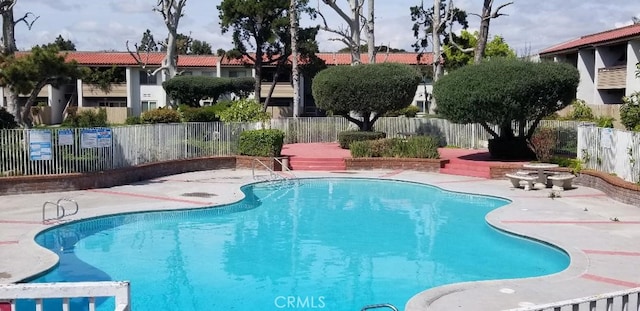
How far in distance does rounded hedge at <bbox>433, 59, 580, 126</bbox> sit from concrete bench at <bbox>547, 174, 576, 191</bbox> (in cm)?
466

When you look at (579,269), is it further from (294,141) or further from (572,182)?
(294,141)

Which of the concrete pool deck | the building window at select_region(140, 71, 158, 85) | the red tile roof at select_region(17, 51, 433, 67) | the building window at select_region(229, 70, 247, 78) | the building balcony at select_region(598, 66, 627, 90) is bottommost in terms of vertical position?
the concrete pool deck

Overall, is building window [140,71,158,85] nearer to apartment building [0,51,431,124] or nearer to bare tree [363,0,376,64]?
apartment building [0,51,431,124]

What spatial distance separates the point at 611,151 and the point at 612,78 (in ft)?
65.2

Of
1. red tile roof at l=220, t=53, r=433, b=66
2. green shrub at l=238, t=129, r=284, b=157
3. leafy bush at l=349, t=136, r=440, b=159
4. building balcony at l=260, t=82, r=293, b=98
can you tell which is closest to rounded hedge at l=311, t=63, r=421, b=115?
leafy bush at l=349, t=136, r=440, b=159

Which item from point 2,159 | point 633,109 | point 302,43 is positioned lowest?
point 2,159

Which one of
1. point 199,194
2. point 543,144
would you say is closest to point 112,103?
point 199,194

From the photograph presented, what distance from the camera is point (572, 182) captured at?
73.2 ft

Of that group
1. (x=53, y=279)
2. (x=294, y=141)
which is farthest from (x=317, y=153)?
(x=53, y=279)

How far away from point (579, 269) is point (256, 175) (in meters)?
16.5

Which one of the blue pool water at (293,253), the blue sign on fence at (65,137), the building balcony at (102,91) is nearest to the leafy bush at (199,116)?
the blue sign on fence at (65,137)

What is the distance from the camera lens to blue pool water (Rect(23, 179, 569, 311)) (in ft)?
35.8

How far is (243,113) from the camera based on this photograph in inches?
1209

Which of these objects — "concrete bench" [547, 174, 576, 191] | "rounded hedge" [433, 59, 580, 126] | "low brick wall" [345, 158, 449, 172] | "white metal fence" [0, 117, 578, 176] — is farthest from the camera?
"low brick wall" [345, 158, 449, 172]
